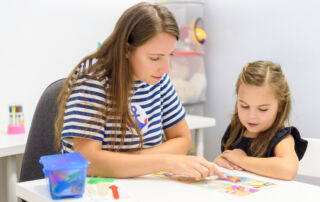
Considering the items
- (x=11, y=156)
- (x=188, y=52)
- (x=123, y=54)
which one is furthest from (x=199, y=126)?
(x=123, y=54)

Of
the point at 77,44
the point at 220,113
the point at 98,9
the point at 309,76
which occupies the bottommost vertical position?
the point at 220,113

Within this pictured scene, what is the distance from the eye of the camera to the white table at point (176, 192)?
0.94m

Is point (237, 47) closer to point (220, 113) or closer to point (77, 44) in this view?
point (220, 113)

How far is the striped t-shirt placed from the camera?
1159 millimetres

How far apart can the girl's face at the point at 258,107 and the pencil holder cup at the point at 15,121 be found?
1.06 m

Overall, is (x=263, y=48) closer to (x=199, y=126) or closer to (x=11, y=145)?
(x=199, y=126)

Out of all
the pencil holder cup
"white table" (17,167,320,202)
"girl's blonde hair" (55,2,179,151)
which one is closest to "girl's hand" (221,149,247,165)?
"white table" (17,167,320,202)

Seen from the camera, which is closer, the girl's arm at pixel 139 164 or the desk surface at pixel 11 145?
the girl's arm at pixel 139 164

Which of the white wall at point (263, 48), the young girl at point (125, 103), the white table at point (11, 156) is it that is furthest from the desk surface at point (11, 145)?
the white wall at point (263, 48)

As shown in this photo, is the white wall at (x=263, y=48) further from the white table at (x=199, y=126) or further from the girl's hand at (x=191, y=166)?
the girl's hand at (x=191, y=166)

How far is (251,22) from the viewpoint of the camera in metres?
2.48

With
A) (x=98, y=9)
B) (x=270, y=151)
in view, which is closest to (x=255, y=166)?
(x=270, y=151)

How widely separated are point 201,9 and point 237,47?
335 millimetres

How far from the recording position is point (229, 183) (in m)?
1.08
